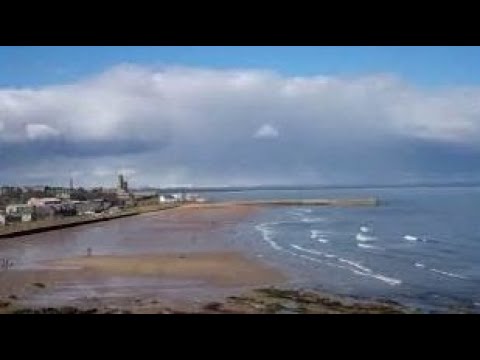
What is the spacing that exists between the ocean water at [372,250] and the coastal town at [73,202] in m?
0.58

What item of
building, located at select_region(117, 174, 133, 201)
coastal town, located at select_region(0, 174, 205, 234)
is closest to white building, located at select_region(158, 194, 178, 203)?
coastal town, located at select_region(0, 174, 205, 234)

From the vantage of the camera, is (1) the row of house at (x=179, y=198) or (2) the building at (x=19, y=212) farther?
(1) the row of house at (x=179, y=198)

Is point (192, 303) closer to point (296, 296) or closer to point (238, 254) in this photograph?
point (296, 296)

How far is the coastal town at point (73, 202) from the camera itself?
15.6 ft

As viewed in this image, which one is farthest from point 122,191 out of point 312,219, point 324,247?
point 312,219

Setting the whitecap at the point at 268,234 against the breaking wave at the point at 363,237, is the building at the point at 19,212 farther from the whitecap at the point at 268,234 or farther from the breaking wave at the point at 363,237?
the breaking wave at the point at 363,237

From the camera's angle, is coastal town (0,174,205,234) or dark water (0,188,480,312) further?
dark water (0,188,480,312)

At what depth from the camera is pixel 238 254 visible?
629 cm

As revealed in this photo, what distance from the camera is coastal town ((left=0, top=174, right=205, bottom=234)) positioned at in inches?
188

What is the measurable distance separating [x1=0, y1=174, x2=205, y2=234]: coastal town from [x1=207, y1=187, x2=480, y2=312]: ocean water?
1.90 ft

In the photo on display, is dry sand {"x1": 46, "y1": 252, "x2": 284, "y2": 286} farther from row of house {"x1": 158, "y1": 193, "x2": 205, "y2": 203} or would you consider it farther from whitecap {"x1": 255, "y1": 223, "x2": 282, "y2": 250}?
whitecap {"x1": 255, "y1": 223, "x2": 282, "y2": 250}

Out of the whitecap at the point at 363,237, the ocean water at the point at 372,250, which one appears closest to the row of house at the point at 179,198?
the ocean water at the point at 372,250
